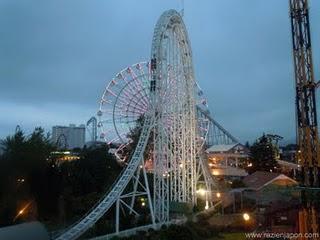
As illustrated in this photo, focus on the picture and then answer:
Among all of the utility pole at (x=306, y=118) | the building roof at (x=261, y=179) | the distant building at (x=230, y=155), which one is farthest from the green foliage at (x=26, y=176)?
the distant building at (x=230, y=155)

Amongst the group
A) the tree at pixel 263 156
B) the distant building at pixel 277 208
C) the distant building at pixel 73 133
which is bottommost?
the distant building at pixel 277 208

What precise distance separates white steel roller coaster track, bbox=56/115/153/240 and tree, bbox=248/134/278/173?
145 ft

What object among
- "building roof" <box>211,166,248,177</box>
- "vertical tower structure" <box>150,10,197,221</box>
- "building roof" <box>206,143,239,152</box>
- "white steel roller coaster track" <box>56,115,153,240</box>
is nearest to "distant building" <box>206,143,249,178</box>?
"building roof" <box>206,143,239,152</box>

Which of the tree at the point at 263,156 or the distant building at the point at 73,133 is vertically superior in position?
the distant building at the point at 73,133

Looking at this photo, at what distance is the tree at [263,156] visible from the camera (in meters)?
77.0

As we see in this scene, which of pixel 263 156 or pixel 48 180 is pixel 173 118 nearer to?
pixel 48 180

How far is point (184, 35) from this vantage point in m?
44.0

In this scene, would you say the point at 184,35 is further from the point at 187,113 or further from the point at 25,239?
the point at 25,239

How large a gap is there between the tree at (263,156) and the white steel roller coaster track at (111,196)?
145 feet

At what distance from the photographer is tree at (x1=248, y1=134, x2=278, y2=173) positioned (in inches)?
3031

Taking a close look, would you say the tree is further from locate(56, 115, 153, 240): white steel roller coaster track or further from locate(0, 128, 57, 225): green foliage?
locate(56, 115, 153, 240): white steel roller coaster track

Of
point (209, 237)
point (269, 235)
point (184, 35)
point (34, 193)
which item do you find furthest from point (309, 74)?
point (34, 193)

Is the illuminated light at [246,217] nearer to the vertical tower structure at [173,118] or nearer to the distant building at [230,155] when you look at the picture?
the vertical tower structure at [173,118]

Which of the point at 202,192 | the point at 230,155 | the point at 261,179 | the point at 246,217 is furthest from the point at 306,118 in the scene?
the point at 230,155
